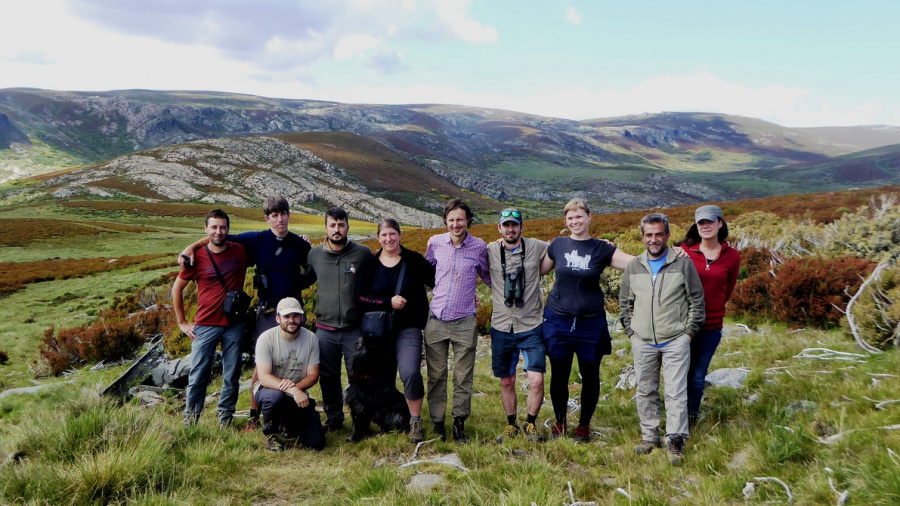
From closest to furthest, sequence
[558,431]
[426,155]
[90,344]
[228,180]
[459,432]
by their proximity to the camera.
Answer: [558,431], [459,432], [90,344], [228,180], [426,155]

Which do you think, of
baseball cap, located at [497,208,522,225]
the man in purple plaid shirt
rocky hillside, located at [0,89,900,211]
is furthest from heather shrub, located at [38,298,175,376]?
rocky hillside, located at [0,89,900,211]

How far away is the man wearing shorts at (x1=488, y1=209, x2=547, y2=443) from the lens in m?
4.21

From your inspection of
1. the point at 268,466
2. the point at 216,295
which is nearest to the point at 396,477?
the point at 268,466

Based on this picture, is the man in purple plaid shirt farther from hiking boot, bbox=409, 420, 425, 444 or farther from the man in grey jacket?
the man in grey jacket

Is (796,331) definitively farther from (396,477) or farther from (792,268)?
(396,477)

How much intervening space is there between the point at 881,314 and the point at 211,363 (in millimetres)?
7281

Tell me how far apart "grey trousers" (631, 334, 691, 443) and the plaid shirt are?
1.61 metres

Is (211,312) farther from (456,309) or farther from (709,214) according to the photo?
(709,214)

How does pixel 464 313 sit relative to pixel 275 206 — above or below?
below

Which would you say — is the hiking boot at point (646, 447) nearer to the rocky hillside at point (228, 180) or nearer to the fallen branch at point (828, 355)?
the fallen branch at point (828, 355)

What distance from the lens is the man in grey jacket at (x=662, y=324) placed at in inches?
144

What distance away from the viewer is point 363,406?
4.53 meters

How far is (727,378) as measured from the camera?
4961 millimetres

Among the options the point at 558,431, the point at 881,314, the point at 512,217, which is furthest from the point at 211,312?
the point at 881,314
